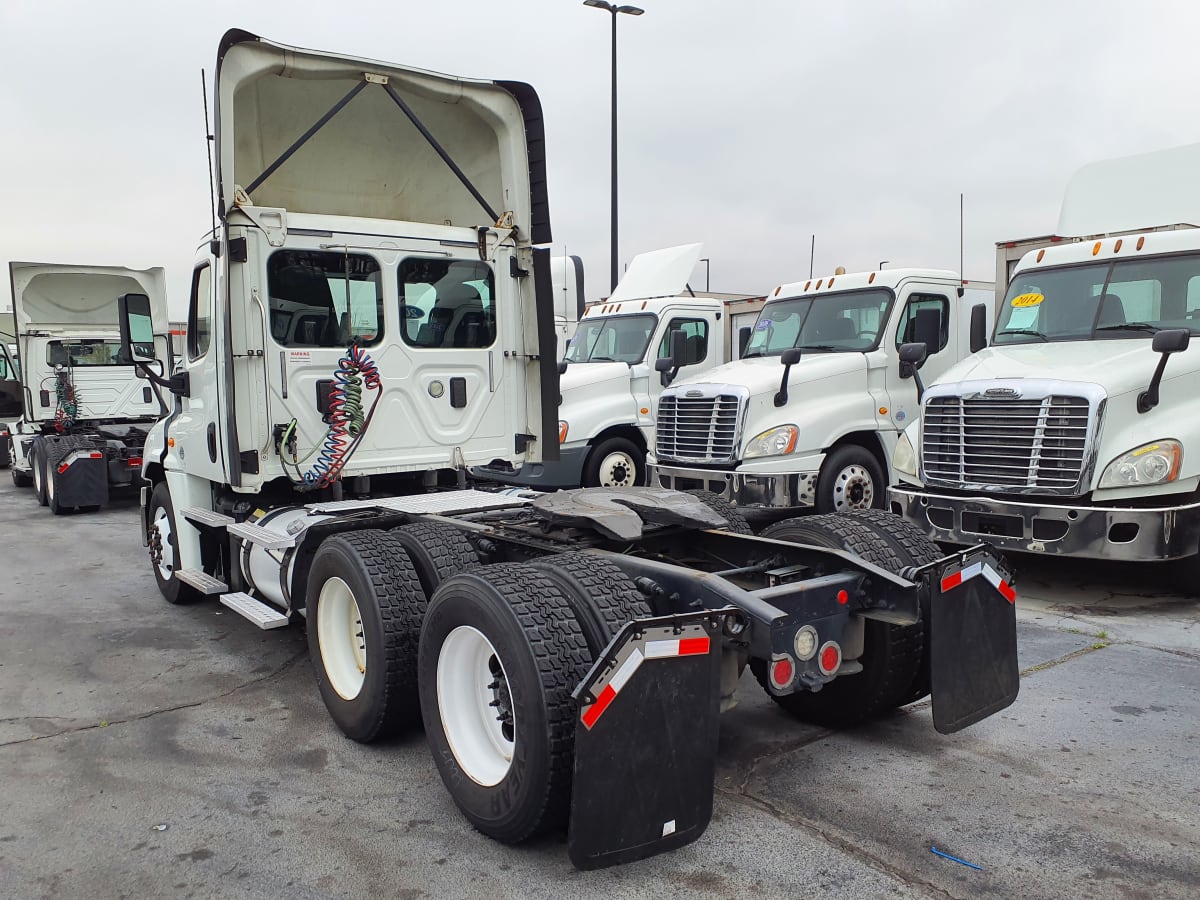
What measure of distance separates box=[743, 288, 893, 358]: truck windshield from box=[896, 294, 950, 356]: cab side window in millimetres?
217

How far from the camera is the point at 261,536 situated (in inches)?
215

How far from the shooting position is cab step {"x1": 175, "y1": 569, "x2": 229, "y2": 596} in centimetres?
616

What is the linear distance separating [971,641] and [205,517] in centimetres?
471

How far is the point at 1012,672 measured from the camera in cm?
403

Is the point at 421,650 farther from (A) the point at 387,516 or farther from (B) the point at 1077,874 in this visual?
(B) the point at 1077,874

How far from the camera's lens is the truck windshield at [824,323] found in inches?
387

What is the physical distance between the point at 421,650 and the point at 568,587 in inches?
29.2

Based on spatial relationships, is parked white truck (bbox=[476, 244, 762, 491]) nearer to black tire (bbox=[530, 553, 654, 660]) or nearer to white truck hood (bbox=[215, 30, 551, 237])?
white truck hood (bbox=[215, 30, 551, 237])

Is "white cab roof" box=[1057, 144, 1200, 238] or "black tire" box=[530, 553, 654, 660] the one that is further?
"white cab roof" box=[1057, 144, 1200, 238]

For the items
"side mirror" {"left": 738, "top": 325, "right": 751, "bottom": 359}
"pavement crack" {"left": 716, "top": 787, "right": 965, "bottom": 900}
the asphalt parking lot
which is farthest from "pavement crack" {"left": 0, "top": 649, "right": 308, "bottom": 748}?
"side mirror" {"left": 738, "top": 325, "right": 751, "bottom": 359}

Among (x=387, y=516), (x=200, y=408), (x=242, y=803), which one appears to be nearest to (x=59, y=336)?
(x=200, y=408)

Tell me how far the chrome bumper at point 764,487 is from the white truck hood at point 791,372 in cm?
85

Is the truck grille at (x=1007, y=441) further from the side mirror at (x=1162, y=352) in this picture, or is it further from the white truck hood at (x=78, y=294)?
the white truck hood at (x=78, y=294)

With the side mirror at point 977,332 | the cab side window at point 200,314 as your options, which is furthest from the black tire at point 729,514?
the side mirror at point 977,332
